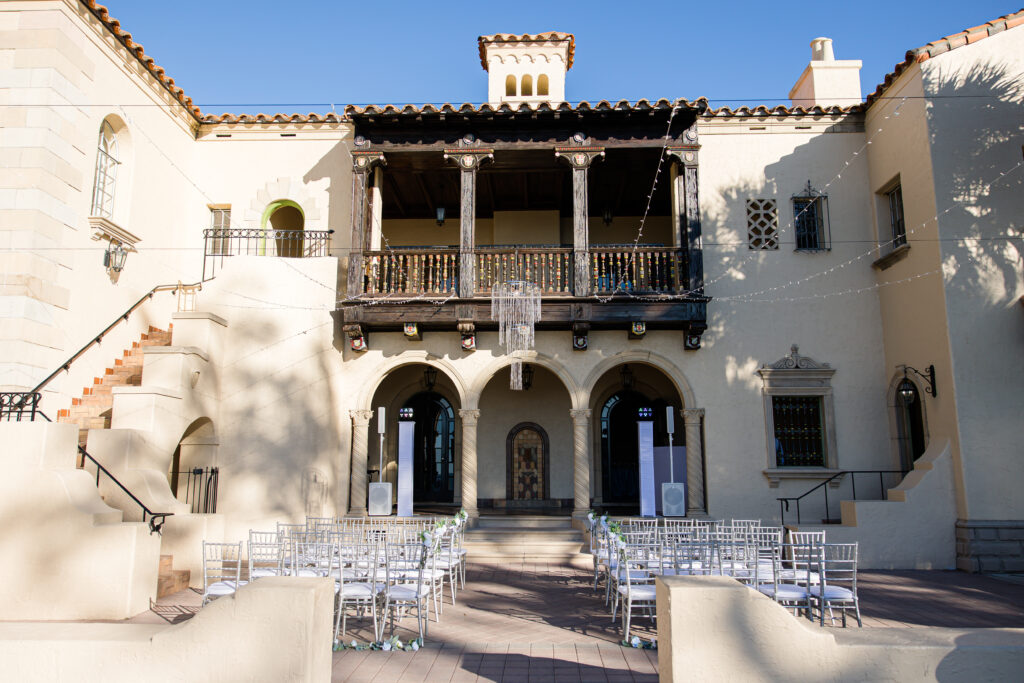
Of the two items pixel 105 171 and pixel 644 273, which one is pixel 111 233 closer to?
pixel 105 171

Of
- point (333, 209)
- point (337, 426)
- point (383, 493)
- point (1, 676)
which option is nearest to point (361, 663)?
point (1, 676)

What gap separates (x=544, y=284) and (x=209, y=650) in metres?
9.53

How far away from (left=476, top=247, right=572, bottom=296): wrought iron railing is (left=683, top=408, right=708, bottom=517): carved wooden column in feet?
10.8

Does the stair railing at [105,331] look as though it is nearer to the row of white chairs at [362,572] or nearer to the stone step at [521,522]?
the row of white chairs at [362,572]

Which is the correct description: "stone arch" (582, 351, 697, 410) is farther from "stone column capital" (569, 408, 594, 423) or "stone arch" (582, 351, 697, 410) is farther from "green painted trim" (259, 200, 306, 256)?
"green painted trim" (259, 200, 306, 256)

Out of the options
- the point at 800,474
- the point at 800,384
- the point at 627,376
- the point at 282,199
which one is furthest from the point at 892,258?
the point at 282,199

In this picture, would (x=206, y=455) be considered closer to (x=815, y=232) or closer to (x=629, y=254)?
(x=629, y=254)

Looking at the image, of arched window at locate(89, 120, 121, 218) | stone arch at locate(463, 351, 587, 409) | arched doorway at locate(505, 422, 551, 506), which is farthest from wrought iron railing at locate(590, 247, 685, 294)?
arched window at locate(89, 120, 121, 218)

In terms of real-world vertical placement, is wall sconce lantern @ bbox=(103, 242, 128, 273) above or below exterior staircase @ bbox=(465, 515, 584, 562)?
above

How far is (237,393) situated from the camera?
1236 centimetres

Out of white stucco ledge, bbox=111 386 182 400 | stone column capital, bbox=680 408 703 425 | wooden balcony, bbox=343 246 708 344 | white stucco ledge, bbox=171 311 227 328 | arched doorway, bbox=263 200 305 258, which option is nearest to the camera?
white stucco ledge, bbox=111 386 182 400

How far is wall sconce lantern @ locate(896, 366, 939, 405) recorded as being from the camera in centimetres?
1155

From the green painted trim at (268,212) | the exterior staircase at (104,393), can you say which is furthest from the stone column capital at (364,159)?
the exterior staircase at (104,393)

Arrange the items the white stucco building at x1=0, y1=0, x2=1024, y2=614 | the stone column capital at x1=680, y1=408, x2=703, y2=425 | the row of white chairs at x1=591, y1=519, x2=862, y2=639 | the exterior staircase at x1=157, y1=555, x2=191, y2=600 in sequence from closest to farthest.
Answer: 1. the row of white chairs at x1=591, y1=519, x2=862, y2=639
2. the exterior staircase at x1=157, y1=555, x2=191, y2=600
3. the white stucco building at x1=0, y1=0, x2=1024, y2=614
4. the stone column capital at x1=680, y1=408, x2=703, y2=425
